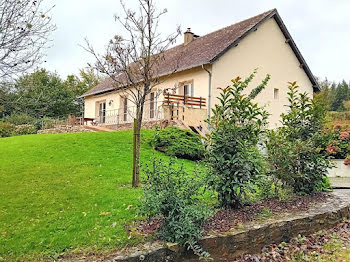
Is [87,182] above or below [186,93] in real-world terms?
below

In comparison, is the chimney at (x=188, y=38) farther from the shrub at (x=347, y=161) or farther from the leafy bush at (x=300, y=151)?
the leafy bush at (x=300, y=151)

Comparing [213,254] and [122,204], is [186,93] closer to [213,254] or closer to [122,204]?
[122,204]

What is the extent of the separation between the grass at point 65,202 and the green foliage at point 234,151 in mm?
1609

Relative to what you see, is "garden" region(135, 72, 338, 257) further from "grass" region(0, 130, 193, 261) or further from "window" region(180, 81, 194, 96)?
"window" region(180, 81, 194, 96)

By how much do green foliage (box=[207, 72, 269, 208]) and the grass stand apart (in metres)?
1.61

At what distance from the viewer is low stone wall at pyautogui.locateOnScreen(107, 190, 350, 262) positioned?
13.1 ft

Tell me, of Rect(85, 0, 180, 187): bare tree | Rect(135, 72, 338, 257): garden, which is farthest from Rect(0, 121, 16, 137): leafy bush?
Rect(135, 72, 338, 257): garden

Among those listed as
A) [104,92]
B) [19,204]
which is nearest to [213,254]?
[19,204]

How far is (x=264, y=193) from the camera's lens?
6.39 metres

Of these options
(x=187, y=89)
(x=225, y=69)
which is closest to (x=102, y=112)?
(x=187, y=89)

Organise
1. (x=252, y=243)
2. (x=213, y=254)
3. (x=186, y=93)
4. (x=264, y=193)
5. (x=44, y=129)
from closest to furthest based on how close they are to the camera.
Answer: (x=213, y=254) → (x=252, y=243) → (x=264, y=193) → (x=186, y=93) → (x=44, y=129)

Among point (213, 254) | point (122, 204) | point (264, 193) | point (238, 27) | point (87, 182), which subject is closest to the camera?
point (213, 254)

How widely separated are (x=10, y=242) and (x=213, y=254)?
2.90m

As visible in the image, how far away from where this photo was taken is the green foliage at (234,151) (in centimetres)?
524
